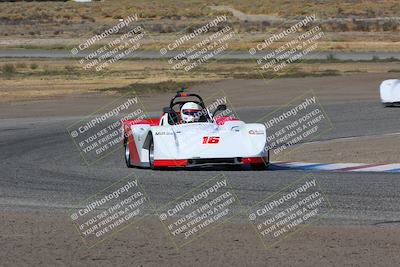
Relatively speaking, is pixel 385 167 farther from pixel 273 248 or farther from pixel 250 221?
pixel 273 248

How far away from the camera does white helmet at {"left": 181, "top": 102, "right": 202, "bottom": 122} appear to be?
61.9 ft

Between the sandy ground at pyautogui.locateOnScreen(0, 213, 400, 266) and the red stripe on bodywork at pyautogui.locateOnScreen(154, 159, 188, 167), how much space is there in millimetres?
5198

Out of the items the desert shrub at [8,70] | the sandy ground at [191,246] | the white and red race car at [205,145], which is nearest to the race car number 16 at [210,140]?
the white and red race car at [205,145]

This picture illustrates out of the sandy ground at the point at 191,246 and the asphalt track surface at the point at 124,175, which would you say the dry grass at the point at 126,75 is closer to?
the asphalt track surface at the point at 124,175

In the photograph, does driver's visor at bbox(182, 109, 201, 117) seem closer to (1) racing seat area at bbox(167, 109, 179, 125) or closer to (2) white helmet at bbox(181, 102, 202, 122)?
(2) white helmet at bbox(181, 102, 202, 122)

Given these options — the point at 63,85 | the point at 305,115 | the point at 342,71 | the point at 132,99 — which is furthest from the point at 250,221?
the point at 342,71

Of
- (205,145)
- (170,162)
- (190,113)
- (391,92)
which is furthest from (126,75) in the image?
(205,145)

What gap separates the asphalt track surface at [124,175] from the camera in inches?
543

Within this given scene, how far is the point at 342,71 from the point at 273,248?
117 ft

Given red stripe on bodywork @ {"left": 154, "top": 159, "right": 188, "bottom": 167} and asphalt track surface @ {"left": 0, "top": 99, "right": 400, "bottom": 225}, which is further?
red stripe on bodywork @ {"left": 154, "top": 159, "right": 188, "bottom": 167}

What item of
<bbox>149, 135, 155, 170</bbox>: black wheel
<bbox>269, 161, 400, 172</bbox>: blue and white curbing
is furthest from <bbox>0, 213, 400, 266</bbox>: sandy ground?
<bbox>269, 161, 400, 172</bbox>: blue and white curbing

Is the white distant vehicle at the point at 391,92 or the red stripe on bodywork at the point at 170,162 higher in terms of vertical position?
the red stripe on bodywork at the point at 170,162

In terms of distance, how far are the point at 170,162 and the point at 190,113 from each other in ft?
4.41

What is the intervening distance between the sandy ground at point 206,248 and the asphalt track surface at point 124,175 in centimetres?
105
